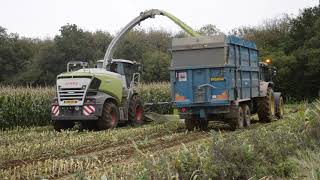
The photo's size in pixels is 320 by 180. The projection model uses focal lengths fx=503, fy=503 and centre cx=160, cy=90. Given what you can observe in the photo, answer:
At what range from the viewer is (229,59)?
48.1 ft

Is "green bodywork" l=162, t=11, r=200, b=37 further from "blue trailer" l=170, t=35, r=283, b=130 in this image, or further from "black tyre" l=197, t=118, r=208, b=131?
"black tyre" l=197, t=118, r=208, b=131

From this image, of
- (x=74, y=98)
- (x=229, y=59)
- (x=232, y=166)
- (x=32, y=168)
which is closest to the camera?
(x=232, y=166)

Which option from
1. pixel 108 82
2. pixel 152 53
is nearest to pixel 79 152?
pixel 108 82

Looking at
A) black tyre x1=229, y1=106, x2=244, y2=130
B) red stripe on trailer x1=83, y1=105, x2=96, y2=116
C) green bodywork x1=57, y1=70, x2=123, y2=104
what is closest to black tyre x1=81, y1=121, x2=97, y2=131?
red stripe on trailer x1=83, y1=105, x2=96, y2=116

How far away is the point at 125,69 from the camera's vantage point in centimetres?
1866

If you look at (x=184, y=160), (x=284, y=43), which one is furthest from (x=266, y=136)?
(x=284, y=43)

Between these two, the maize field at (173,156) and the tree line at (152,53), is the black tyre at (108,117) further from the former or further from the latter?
the tree line at (152,53)

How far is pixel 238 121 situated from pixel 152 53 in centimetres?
3365

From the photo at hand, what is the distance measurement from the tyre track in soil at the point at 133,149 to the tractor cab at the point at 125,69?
4623 millimetres

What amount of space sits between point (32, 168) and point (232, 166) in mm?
3919

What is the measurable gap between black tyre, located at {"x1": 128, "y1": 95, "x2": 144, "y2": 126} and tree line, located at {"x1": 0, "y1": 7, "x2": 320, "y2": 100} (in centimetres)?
1128

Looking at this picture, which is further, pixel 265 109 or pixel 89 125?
pixel 265 109

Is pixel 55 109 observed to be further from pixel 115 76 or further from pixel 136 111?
pixel 136 111

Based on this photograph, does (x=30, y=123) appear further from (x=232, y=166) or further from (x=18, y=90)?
(x=232, y=166)
